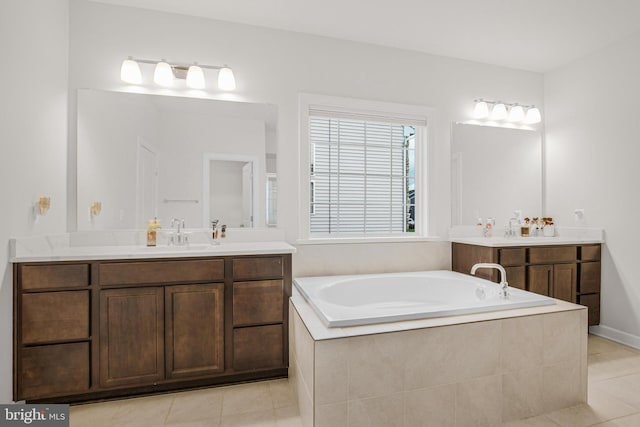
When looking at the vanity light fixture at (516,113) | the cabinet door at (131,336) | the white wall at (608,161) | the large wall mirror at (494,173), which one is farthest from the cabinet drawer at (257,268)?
the white wall at (608,161)

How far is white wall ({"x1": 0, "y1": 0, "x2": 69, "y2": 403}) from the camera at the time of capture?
68.0 inches

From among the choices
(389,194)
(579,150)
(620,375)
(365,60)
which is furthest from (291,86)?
(620,375)

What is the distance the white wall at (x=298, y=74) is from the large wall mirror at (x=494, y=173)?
14 cm

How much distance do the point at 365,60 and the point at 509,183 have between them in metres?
1.87

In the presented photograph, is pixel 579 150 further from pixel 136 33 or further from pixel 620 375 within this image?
pixel 136 33

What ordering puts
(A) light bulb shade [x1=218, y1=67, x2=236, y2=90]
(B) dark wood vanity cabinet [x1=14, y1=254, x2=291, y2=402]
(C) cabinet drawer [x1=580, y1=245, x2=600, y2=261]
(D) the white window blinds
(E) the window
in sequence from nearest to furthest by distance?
1. (B) dark wood vanity cabinet [x1=14, y1=254, x2=291, y2=402]
2. (A) light bulb shade [x1=218, y1=67, x2=236, y2=90]
3. (C) cabinet drawer [x1=580, y1=245, x2=600, y2=261]
4. (E) the window
5. (D) the white window blinds

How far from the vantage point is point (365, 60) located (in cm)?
288

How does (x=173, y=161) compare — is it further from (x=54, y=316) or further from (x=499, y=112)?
(x=499, y=112)

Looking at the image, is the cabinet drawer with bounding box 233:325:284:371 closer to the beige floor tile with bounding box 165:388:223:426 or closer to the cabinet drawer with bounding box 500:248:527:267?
the beige floor tile with bounding box 165:388:223:426

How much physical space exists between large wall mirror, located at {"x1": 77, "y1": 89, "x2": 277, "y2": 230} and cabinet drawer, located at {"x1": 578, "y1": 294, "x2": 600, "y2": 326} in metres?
2.78

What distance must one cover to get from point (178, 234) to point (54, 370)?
1.01m

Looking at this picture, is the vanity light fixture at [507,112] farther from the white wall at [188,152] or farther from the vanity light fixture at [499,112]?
the white wall at [188,152]

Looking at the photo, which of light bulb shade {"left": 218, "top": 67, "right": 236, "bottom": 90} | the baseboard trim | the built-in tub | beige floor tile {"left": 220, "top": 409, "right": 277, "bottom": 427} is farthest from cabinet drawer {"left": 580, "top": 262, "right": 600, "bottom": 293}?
light bulb shade {"left": 218, "top": 67, "right": 236, "bottom": 90}

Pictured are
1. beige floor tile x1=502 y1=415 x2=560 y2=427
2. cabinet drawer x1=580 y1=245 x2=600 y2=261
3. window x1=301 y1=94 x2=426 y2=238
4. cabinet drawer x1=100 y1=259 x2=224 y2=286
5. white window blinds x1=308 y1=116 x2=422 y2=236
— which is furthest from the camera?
white window blinds x1=308 y1=116 x2=422 y2=236
